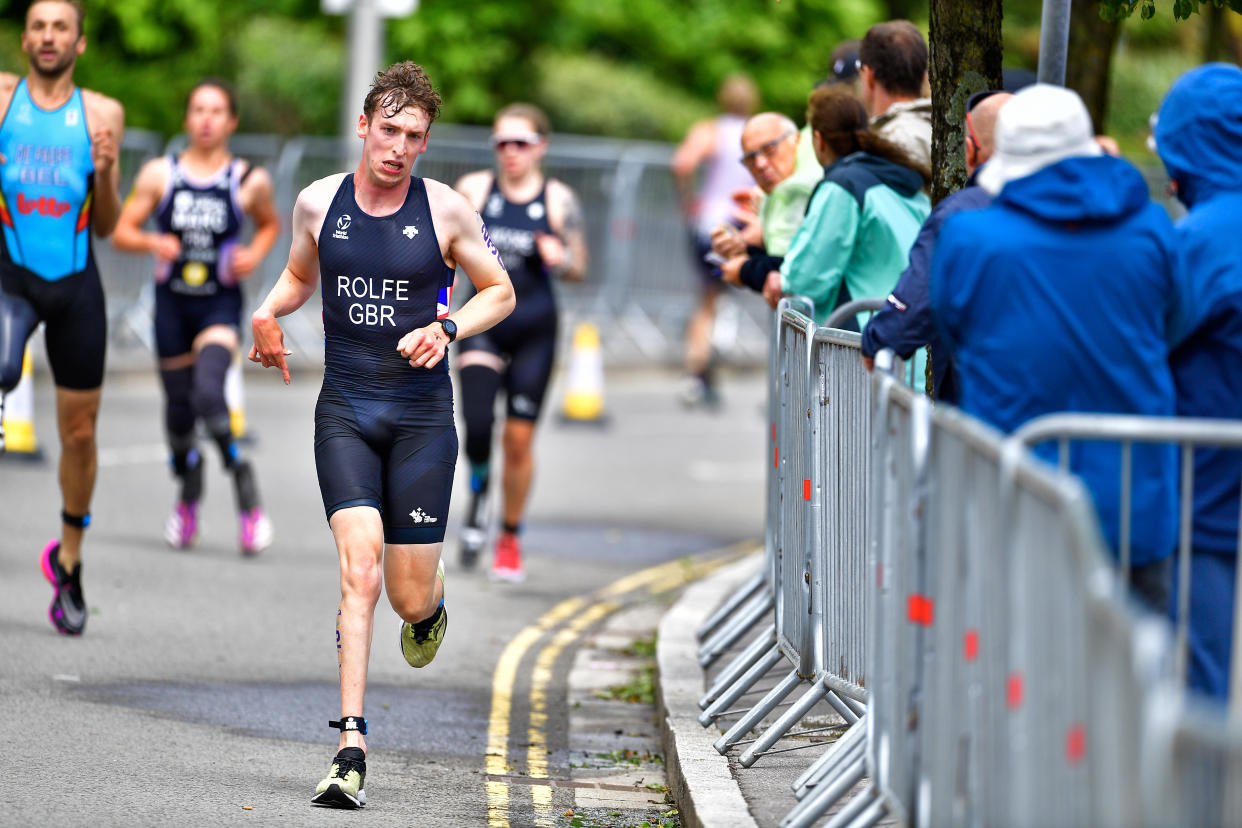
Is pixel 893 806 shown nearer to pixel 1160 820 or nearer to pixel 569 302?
pixel 1160 820

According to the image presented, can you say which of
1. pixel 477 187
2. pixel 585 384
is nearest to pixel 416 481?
pixel 477 187

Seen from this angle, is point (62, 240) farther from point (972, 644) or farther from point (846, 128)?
point (972, 644)

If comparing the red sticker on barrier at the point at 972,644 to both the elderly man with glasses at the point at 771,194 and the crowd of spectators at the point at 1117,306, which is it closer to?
the crowd of spectators at the point at 1117,306

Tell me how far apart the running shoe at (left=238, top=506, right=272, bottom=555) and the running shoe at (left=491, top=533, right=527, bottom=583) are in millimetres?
1228

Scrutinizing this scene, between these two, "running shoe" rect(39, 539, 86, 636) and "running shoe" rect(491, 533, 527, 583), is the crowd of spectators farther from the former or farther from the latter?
"running shoe" rect(491, 533, 527, 583)

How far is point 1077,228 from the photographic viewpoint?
14.0 feet

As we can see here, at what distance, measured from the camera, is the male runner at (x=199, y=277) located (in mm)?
9984

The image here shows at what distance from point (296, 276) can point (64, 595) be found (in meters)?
2.32

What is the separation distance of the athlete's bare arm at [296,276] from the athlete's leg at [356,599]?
0.56 meters

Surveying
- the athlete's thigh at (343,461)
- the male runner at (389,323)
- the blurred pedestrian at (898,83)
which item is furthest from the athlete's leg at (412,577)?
the blurred pedestrian at (898,83)

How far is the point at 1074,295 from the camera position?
4.21 m

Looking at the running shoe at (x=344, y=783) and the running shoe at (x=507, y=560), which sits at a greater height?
the running shoe at (x=344, y=783)

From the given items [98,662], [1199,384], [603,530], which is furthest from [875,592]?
[603,530]

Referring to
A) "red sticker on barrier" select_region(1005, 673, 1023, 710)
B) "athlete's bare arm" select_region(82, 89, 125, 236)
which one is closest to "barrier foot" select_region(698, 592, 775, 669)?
"athlete's bare arm" select_region(82, 89, 125, 236)
